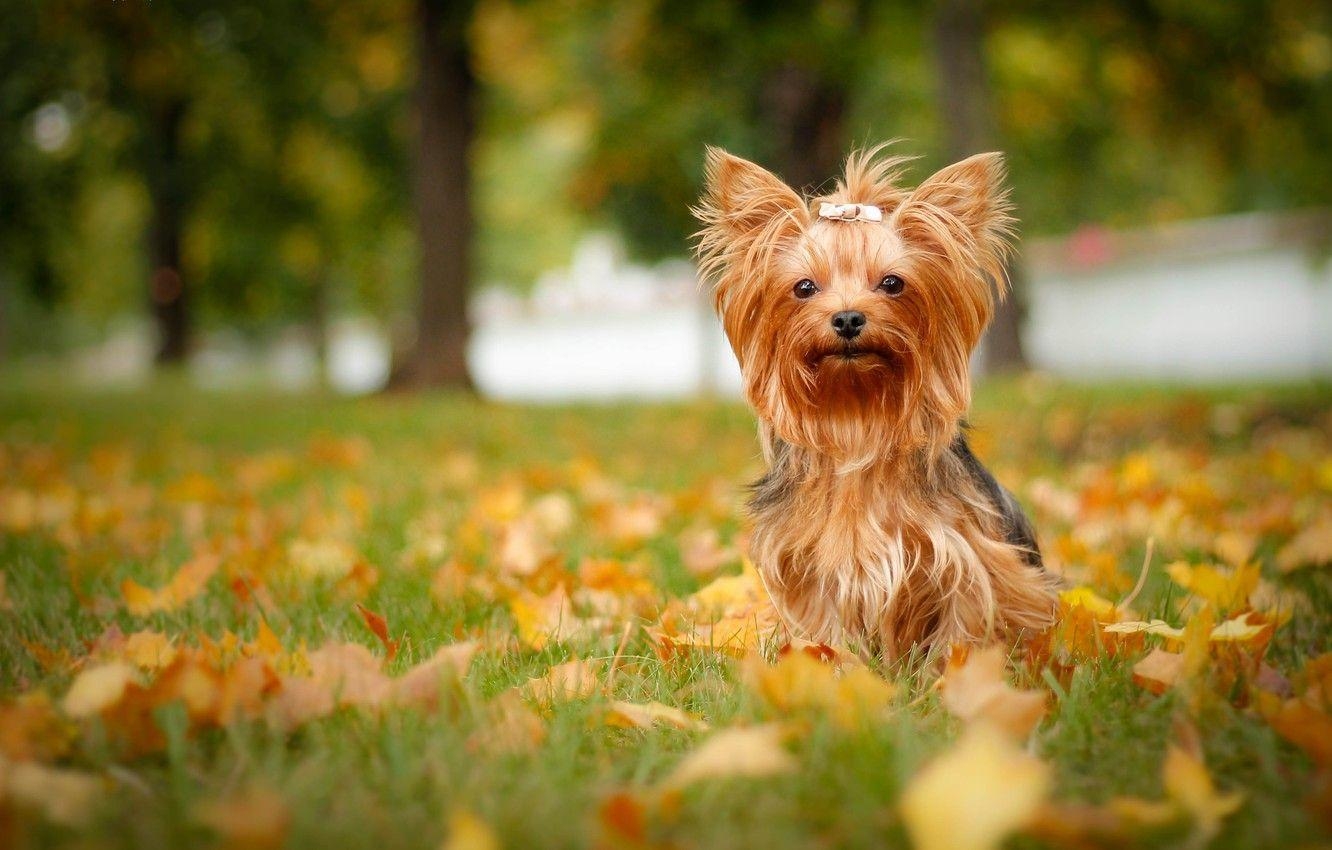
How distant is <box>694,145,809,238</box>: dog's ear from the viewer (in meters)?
2.94

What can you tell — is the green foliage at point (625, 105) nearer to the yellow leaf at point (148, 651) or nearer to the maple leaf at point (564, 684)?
the maple leaf at point (564, 684)

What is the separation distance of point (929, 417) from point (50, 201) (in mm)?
18147

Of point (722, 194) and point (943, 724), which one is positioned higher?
point (722, 194)

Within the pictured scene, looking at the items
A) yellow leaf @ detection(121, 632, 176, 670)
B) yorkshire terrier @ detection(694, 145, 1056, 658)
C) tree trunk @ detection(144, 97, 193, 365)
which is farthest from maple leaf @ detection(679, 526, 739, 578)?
tree trunk @ detection(144, 97, 193, 365)

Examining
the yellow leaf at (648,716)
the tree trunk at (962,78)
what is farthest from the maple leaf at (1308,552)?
the tree trunk at (962,78)

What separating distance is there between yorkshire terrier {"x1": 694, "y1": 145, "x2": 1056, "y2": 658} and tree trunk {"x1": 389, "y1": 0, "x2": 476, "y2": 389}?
11069 millimetres

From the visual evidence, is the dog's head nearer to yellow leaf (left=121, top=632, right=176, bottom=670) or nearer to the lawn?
the lawn

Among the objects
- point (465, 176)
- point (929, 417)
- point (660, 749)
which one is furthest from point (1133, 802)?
point (465, 176)

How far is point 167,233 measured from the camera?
25.2 meters

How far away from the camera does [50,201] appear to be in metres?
17.0

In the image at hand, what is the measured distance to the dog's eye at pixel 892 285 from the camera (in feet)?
9.29

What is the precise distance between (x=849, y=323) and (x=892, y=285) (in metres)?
0.19

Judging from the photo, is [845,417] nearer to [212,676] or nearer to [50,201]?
[212,676]

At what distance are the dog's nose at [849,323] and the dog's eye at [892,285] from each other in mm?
142
